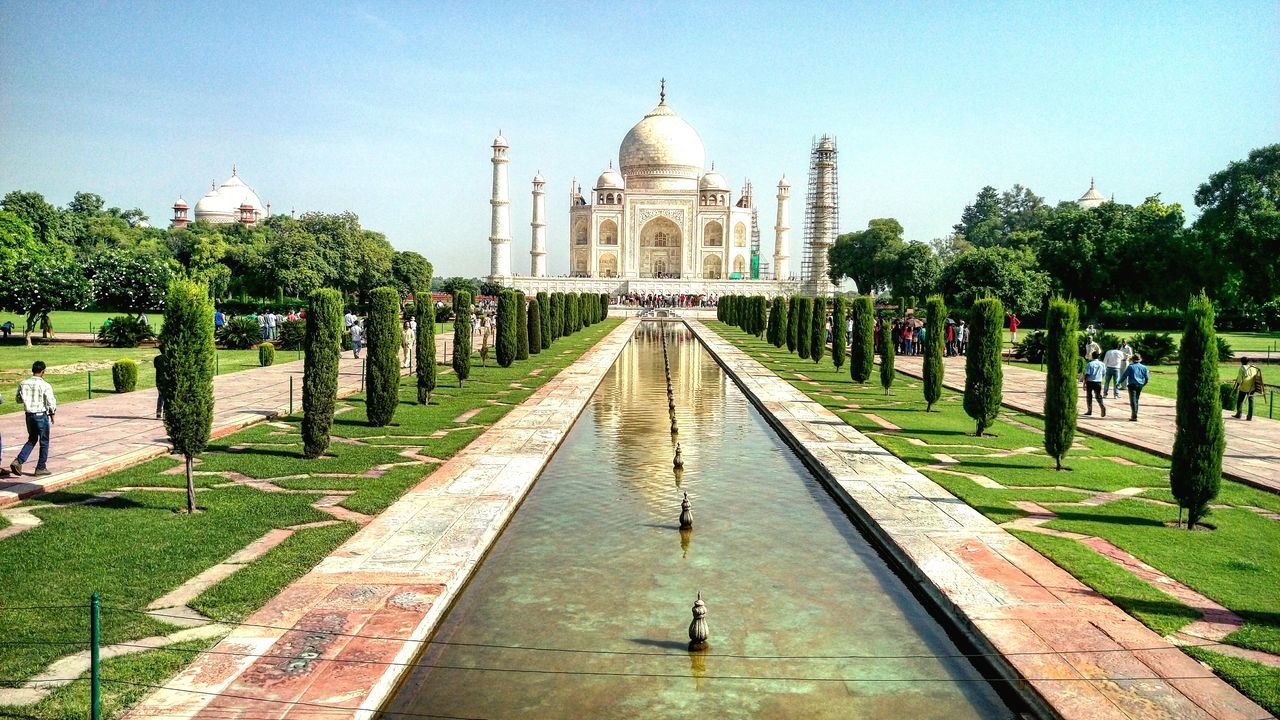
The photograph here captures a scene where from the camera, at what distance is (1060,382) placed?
8602 millimetres

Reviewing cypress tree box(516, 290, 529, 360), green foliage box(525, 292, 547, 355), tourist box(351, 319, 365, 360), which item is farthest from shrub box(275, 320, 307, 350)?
cypress tree box(516, 290, 529, 360)

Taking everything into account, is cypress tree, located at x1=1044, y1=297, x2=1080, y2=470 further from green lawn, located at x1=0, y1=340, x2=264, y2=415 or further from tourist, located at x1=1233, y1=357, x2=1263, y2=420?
green lawn, located at x1=0, y1=340, x2=264, y2=415

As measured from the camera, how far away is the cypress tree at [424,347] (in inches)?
510

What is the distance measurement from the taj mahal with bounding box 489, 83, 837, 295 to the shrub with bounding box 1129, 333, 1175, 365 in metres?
37.8

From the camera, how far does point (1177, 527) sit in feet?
21.6

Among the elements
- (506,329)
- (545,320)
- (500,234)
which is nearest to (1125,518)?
(506,329)

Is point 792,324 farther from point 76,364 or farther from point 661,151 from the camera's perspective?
point 661,151

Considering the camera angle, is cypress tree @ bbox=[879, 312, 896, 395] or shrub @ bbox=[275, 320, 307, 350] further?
shrub @ bbox=[275, 320, 307, 350]

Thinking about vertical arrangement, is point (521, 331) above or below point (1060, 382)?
above

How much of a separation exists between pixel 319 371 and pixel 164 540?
9.94ft

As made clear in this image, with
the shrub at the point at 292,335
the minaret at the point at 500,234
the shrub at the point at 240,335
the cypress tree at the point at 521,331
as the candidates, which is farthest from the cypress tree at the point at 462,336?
the minaret at the point at 500,234

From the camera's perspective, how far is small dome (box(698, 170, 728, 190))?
212 ft

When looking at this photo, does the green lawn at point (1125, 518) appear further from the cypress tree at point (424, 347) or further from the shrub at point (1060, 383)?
the cypress tree at point (424, 347)

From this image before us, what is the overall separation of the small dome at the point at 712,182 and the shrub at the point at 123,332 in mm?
46892
